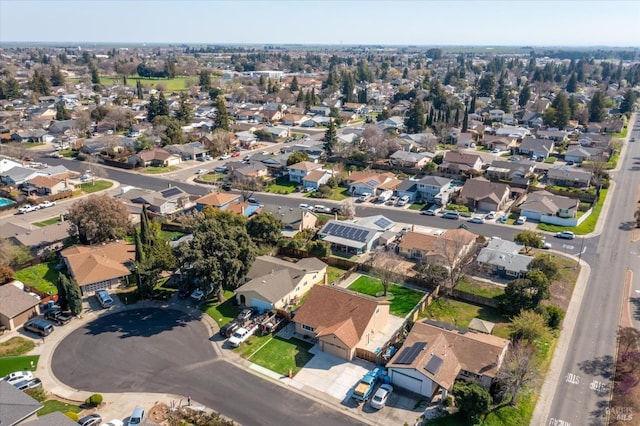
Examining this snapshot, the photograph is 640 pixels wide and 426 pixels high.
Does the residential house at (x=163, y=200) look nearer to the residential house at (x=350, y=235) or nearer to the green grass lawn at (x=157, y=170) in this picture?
the green grass lawn at (x=157, y=170)

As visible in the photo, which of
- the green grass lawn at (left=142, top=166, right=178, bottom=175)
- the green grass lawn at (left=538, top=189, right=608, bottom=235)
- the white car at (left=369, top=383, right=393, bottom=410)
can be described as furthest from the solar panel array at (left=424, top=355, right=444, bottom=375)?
the green grass lawn at (left=142, top=166, right=178, bottom=175)

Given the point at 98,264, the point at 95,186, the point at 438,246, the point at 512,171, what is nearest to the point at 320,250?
the point at 438,246

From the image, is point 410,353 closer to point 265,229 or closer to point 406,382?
point 406,382

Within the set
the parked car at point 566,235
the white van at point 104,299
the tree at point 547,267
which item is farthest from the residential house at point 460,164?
the white van at point 104,299

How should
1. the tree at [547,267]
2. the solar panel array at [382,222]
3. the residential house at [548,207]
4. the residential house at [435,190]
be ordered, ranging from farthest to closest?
the residential house at [435,190]
the residential house at [548,207]
the solar panel array at [382,222]
the tree at [547,267]

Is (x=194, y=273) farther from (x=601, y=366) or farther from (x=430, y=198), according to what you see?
(x=430, y=198)
